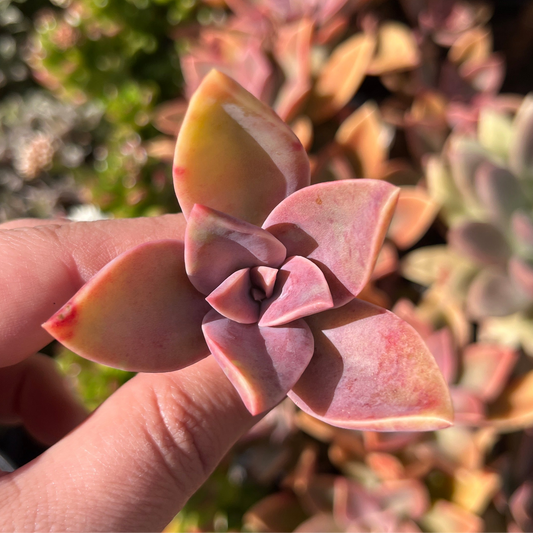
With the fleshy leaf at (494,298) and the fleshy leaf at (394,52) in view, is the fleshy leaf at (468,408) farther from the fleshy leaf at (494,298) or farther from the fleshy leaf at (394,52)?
the fleshy leaf at (394,52)

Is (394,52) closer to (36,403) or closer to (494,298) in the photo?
(494,298)

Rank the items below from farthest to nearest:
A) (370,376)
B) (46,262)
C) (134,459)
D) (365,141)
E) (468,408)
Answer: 1. (365,141)
2. (468,408)
3. (46,262)
4. (134,459)
5. (370,376)

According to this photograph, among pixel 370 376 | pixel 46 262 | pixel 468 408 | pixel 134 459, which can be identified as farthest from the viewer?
pixel 468 408

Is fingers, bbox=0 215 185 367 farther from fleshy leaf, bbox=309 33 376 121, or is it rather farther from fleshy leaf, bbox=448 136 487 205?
fleshy leaf, bbox=448 136 487 205

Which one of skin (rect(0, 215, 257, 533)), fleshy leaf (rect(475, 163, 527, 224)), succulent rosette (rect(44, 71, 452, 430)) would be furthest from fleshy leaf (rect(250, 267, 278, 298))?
fleshy leaf (rect(475, 163, 527, 224))

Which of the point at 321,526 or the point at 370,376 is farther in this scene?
the point at 321,526

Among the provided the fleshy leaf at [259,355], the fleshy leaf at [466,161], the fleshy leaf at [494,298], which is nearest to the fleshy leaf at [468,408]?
the fleshy leaf at [494,298]

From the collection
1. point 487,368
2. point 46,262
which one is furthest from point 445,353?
point 46,262
